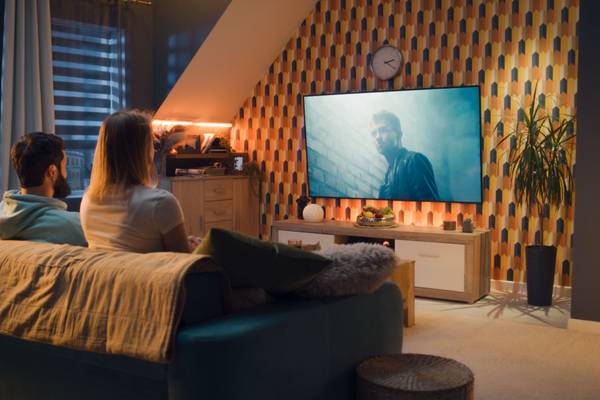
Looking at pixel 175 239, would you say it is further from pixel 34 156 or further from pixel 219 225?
pixel 219 225

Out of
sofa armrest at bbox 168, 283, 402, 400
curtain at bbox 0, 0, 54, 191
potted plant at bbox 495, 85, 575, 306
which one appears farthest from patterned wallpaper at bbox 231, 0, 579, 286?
sofa armrest at bbox 168, 283, 402, 400

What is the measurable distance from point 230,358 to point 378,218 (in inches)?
167

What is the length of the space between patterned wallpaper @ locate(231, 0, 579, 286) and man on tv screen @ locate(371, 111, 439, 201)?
0.46 ft

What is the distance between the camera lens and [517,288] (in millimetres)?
6000

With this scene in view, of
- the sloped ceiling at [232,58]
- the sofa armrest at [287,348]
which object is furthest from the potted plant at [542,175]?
the sofa armrest at [287,348]

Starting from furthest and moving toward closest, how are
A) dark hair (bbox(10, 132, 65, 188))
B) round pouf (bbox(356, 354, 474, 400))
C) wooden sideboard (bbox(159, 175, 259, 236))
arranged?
wooden sideboard (bbox(159, 175, 259, 236)), dark hair (bbox(10, 132, 65, 188)), round pouf (bbox(356, 354, 474, 400))

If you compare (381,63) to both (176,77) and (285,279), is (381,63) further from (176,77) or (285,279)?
(285,279)

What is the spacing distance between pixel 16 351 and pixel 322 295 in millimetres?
1134

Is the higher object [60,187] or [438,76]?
[438,76]

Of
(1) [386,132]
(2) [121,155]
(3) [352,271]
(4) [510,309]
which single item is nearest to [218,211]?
(1) [386,132]

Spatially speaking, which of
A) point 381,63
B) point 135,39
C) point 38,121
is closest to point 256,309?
point 38,121

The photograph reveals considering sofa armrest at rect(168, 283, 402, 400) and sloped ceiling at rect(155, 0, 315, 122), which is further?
sloped ceiling at rect(155, 0, 315, 122)

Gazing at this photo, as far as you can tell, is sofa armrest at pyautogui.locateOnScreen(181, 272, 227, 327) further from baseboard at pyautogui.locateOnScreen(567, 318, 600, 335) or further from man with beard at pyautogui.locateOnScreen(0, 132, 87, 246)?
baseboard at pyautogui.locateOnScreen(567, 318, 600, 335)

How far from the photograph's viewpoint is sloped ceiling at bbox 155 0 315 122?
21.6 feet
